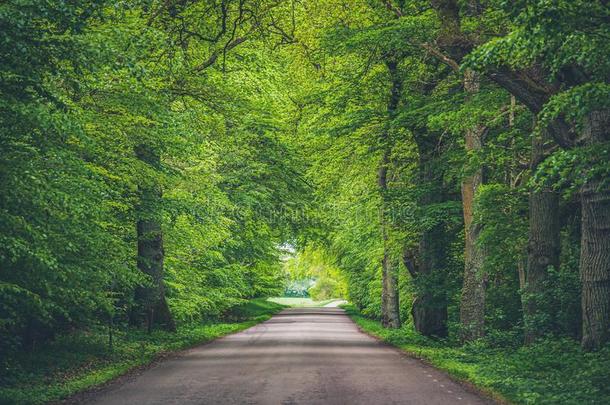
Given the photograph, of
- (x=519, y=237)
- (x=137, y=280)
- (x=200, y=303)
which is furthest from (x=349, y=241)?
(x=137, y=280)

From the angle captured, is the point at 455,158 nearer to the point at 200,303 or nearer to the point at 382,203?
the point at 382,203

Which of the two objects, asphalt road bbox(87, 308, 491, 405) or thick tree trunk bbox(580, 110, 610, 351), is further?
thick tree trunk bbox(580, 110, 610, 351)

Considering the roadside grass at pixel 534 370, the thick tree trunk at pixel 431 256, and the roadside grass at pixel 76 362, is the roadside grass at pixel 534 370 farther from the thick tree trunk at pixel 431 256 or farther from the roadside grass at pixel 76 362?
the roadside grass at pixel 76 362

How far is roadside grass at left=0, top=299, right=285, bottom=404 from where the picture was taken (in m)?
11.6

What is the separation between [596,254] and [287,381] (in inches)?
239

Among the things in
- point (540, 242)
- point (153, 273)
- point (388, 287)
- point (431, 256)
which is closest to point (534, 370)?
point (540, 242)

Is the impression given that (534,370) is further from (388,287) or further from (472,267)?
(388,287)

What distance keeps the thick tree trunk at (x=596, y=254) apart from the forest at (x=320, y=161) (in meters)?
0.04

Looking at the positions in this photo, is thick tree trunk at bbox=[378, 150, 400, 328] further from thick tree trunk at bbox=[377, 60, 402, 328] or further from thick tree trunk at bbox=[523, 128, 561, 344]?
thick tree trunk at bbox=[523, 128, 561, 344]

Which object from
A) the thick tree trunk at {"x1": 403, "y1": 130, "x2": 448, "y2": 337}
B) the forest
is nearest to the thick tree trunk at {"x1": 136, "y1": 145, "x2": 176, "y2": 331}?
the forest

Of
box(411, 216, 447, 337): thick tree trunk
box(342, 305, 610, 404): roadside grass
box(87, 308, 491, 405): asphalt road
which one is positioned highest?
box(411, 216, 447, 337): thick tree trunk

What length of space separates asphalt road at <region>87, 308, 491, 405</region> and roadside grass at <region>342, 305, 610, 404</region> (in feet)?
1.61

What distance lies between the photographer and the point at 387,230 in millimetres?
28609

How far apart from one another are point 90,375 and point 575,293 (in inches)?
390
